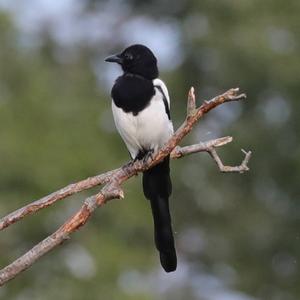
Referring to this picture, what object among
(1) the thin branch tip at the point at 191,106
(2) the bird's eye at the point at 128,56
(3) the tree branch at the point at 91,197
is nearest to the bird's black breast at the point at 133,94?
(2) the bird's eye at the point at 128,56

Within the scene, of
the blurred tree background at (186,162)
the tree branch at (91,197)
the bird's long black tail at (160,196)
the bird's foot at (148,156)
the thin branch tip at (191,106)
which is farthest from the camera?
the blurred tree background at (186,162)

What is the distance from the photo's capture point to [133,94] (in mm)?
6230

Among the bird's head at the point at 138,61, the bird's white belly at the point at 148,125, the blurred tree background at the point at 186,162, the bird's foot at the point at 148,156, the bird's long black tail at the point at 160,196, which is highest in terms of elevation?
the bird's head at the point at 138,61

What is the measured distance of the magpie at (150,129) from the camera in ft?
20.3

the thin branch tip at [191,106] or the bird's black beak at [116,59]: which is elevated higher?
the thin branch tip at [191,106]

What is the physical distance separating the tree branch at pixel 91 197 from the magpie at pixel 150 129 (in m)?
0.57

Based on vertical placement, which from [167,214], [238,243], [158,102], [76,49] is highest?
[158,102]

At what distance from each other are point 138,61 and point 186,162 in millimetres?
9129

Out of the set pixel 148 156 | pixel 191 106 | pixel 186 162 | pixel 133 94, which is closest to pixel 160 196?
pixel 148 156

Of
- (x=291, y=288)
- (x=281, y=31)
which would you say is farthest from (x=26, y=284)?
(x=281, y=31)

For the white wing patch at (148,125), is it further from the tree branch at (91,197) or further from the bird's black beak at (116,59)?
the tree branch at (91,197)

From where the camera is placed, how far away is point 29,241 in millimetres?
11727

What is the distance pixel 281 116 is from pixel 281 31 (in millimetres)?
1216

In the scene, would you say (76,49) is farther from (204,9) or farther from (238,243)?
(238,243)
